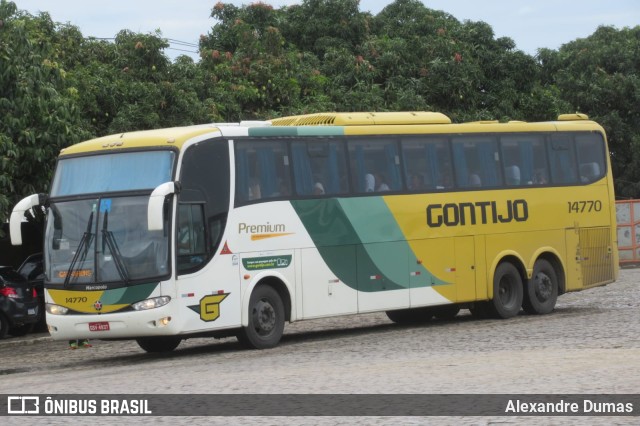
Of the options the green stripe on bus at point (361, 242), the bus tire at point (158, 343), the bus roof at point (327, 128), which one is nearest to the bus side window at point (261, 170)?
the bus roof at point (327, 128)

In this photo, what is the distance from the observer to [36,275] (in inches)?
1161

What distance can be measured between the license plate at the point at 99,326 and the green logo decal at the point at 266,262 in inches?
89.9

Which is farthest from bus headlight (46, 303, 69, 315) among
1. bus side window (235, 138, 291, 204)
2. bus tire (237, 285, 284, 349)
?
bus side window (235, 138, 291, 204)

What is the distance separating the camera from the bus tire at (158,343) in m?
21.0

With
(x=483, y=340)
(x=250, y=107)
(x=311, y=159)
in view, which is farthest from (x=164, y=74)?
(x=483, y=340)

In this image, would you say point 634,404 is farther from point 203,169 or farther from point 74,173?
point 74,173

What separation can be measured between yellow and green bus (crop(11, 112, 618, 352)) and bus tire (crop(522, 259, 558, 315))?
3 centimetres

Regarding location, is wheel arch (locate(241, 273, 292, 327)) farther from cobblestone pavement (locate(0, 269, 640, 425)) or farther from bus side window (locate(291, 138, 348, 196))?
bus side window (locate(291, 138, 348, 196))

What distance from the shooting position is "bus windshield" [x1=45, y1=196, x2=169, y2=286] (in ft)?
62.0

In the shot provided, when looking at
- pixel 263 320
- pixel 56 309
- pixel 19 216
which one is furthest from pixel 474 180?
pixel 19 216

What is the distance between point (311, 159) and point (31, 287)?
9501mm

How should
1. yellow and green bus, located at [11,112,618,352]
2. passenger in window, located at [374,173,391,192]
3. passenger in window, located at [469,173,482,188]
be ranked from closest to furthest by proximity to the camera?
yellow and green bus, located at [11,112,618,352] < passenger in window, located at [374,173,391,192] < passenger in window, located at [469,173,482,188]

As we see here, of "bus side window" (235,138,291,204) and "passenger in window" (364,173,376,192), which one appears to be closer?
"bus side window" (235,138,291,204)

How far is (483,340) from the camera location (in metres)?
19.6
